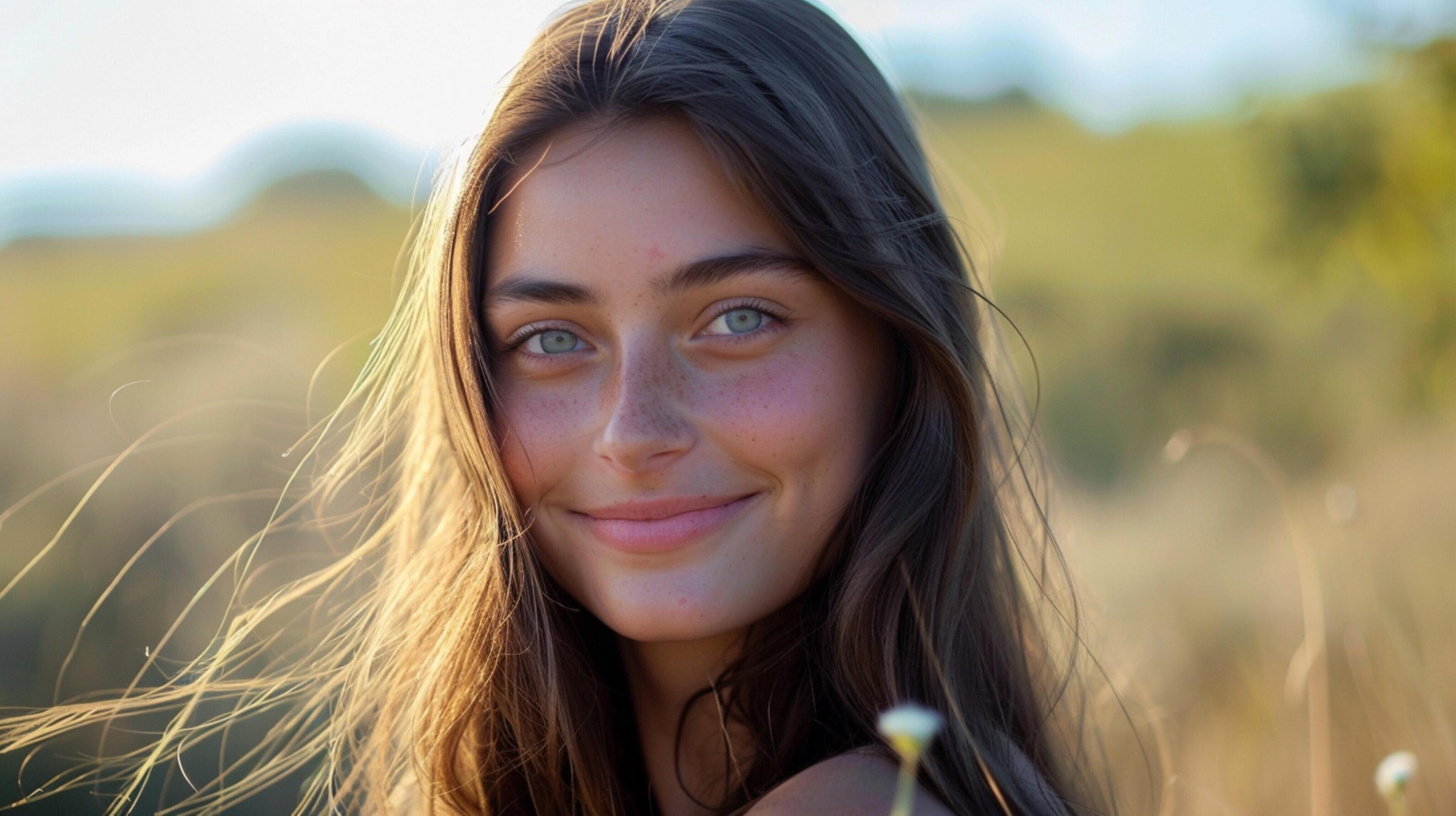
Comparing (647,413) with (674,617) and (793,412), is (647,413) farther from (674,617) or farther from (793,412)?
(674,617)

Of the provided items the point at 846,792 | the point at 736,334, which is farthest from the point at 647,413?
the point at 846,792

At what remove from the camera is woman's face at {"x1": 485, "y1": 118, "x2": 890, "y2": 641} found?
190cm

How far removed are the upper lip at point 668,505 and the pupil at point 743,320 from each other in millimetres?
276

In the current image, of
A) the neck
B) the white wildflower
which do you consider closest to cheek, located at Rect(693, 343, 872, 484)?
the neck

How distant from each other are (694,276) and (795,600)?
62 centimetres

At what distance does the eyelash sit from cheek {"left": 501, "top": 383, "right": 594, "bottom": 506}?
0.24ft

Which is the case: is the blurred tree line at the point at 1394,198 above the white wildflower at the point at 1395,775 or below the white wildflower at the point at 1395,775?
above

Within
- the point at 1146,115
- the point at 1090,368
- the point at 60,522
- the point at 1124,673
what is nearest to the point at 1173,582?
the point at 1124,673

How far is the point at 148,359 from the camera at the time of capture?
6438 millimetres

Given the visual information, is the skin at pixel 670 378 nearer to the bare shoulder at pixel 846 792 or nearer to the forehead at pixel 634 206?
the forehead at pixel 634 206

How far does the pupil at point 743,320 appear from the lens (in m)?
1.95

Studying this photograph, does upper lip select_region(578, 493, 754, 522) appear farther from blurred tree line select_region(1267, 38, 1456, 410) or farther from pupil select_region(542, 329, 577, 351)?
blurred tree line select_region(1267, 38, 1456, 410)

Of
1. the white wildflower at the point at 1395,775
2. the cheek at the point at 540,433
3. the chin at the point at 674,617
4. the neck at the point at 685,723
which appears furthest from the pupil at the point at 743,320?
the white wildflower at the point at 1395,775

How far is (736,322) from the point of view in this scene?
1.96 meters
